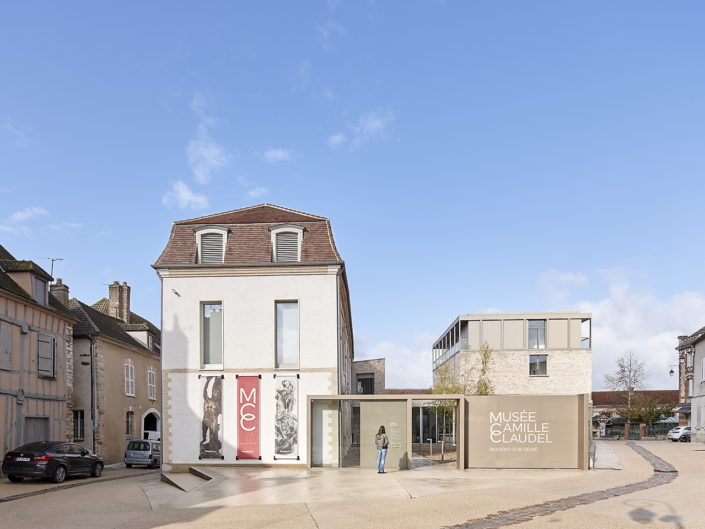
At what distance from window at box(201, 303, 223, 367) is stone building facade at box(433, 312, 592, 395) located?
23452 millimetres

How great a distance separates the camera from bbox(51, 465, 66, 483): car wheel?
20.5 m

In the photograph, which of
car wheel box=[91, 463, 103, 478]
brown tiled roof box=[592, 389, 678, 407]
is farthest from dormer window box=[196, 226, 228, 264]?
brown tiled roof box=[592, 389, 678, 407]

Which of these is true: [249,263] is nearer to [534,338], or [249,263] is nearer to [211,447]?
[211,447]

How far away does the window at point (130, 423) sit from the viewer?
34.7 metres

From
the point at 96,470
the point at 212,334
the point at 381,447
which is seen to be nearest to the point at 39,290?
the point at 96,470

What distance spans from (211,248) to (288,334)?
4.02m

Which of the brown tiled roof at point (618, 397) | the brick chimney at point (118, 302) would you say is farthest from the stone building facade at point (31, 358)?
the brown tiled roof at point (618, 397)

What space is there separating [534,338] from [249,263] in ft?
89.2

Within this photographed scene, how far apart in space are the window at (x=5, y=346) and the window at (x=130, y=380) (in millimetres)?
11603

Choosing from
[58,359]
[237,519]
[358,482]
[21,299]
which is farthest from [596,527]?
[58,359]

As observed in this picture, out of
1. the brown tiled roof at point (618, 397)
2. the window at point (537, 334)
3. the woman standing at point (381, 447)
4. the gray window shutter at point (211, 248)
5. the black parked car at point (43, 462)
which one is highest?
the gray window shutter at point (211, 248)

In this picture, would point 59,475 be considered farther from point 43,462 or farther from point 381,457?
point 381,457

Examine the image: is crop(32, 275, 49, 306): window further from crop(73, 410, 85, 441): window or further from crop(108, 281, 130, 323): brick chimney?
crop(108, 281, 130, 323): brick chimney

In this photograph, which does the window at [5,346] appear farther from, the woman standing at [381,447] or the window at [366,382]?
the window at [366,382]
